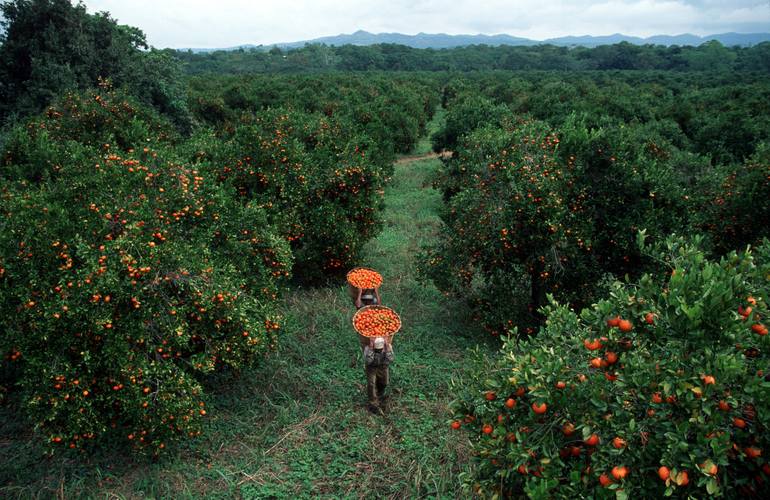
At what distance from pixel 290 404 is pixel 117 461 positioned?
268cm

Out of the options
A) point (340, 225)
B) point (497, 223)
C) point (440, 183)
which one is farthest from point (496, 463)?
point (440, 183)

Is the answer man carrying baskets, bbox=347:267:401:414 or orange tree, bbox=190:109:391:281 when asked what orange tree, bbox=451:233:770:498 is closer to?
man carrying baskets, bbox=347:267:401:414

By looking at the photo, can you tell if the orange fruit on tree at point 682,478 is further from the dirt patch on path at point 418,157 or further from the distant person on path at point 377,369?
the dirt patch on path at point 418,157

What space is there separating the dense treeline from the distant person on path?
76685 mm

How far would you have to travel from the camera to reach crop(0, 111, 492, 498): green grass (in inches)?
248

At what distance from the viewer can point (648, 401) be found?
3.36 meters

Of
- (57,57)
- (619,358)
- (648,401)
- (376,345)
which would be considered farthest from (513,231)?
(57,57)

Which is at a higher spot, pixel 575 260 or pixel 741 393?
pixel 741 393

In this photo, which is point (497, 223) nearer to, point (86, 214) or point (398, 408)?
point (398, 408)

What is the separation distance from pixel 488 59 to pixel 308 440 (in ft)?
348

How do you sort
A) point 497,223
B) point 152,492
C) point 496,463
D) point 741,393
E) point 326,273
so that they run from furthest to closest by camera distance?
point 326,273 < point 497,223 < point 152,492 < point 496,463 < point 741,393

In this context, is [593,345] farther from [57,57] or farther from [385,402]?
[57,57]

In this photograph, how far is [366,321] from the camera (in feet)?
25.7

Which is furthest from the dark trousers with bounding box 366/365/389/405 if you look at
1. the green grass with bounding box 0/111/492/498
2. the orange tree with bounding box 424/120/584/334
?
the orange tree with bounding box 424/120/584/334
